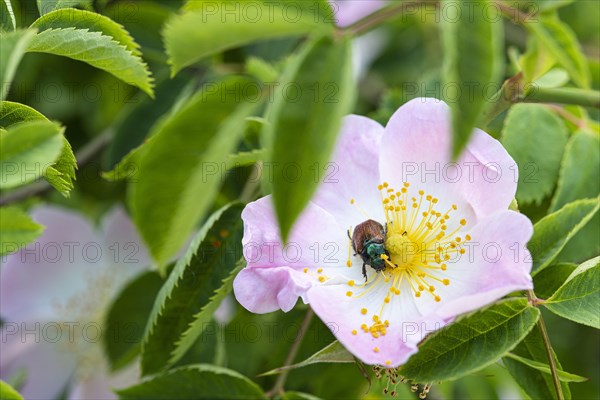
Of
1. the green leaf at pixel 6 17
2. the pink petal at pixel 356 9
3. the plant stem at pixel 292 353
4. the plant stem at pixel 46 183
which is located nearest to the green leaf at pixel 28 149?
the green leaf at pixel 6 17

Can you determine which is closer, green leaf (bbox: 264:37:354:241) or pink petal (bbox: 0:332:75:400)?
green leaf (bbox: 264:37:354:241)

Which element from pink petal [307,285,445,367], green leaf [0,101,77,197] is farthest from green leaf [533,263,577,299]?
green leaf [0,101,77,197]

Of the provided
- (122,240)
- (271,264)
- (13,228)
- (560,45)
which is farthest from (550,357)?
(122,240)

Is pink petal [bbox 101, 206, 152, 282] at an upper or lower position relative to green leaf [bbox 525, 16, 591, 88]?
lower

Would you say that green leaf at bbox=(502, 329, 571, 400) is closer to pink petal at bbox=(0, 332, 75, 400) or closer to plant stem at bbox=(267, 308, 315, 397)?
plant stem at bbox=(267, 308, 315, 397)

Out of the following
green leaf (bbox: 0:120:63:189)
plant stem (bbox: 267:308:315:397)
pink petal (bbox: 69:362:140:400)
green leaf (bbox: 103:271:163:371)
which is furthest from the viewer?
pink petal (bbox: 69:362:140:400)

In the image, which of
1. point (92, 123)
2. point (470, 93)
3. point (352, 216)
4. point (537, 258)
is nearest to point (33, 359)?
point (92, 123)

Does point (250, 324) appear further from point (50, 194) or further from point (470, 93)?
point (470, 93)
